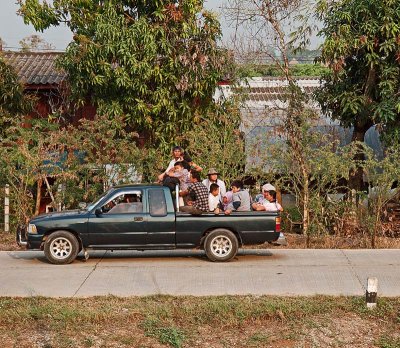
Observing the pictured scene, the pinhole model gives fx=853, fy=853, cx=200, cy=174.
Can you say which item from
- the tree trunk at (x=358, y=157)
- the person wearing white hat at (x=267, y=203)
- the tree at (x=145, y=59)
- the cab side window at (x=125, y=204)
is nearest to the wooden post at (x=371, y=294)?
the person wearing white hat at (x=267, y=203)

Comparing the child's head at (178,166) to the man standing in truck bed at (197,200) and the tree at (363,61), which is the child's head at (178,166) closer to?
the man standing in truck bed at (197,200)

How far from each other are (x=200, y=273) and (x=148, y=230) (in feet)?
5.59

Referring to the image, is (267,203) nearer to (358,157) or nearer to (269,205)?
(269,205)

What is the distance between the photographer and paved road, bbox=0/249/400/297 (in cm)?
A: 1312

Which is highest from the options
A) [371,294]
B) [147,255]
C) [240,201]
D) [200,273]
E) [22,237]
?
[240,201]

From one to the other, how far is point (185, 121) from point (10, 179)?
5060mm

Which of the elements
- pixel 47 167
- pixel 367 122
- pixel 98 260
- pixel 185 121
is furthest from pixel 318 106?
pixel 98 260

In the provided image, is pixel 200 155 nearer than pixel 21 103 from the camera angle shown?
Yes

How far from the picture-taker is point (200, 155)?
21.0 meters

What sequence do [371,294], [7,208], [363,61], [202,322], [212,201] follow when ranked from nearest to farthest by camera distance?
[202,322]
[371,294]
[212,201]
[7,208]
[363,61]

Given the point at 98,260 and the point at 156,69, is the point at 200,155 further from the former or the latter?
the point at 98,260

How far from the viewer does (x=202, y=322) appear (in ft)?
36.8

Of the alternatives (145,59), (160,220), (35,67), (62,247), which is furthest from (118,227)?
(35,67)

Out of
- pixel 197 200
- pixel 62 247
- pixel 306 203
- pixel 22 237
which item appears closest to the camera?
pixel 62 247
